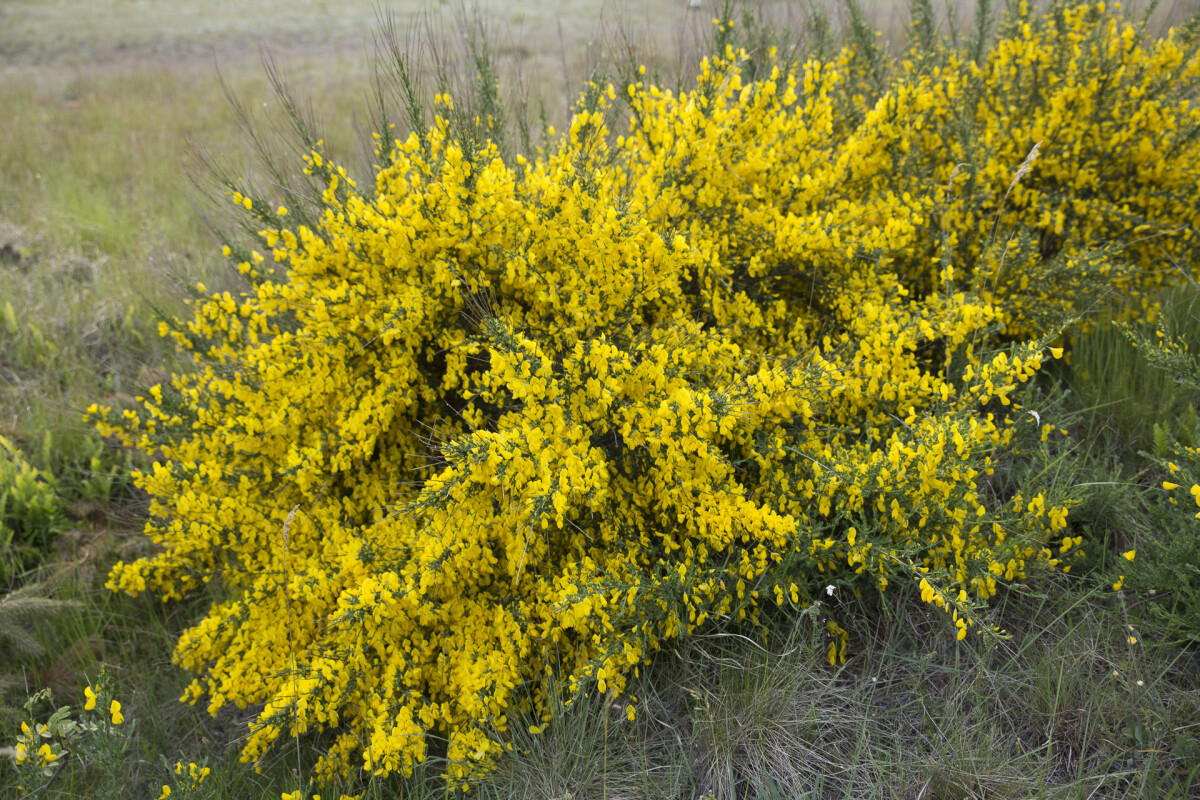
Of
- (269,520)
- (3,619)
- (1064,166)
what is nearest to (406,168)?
(269,520)

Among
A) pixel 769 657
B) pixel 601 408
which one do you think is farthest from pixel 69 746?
pixel 769 657

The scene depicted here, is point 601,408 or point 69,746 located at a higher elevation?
point 601,408

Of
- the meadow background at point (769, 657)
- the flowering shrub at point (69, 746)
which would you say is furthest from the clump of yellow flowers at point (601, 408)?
the flowering shrub at point (69, 746)

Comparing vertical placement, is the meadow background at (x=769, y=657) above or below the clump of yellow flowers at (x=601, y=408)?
below

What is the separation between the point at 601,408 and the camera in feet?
7.09

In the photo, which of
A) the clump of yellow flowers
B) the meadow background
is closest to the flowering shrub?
the meadow background

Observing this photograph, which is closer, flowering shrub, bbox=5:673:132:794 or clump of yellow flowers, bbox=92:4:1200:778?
flowering shrub, bbox=5:673:132:794

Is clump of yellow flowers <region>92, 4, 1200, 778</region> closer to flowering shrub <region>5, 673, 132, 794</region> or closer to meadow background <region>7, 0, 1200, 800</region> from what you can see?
meadow background <region>7, 0, 1200, 800</region>

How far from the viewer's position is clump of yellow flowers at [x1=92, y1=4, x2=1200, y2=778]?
2.07 m

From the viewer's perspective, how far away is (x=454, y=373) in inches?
93.9

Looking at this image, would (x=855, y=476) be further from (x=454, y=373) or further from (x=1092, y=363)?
(x=1092, y=363)

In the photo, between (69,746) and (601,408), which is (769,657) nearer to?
(601,408)

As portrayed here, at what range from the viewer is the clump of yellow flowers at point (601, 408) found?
2068 mm

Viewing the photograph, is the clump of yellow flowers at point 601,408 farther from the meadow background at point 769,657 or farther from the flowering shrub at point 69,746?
the flowering shrub at point 69,746
